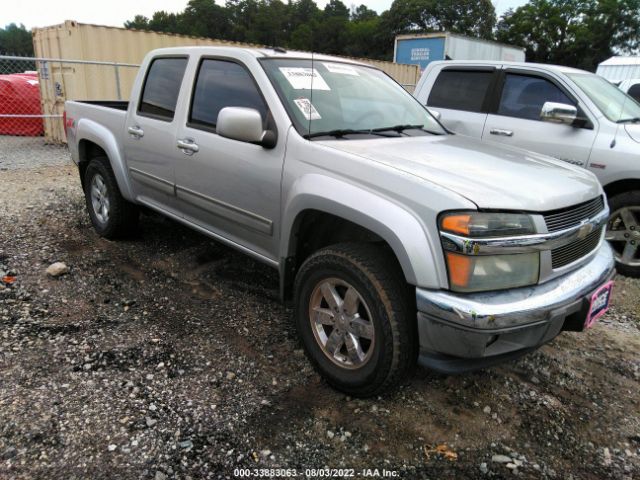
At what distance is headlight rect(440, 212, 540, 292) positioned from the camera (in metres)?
2.09

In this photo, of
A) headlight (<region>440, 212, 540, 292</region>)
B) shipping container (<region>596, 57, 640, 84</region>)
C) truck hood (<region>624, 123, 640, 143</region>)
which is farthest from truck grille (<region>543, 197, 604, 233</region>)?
shipping container (<region>596, 57, 640, 84</region>)

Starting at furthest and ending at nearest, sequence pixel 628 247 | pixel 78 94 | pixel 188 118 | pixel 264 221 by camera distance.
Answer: pixel 78 94 → pixel 628 247 → pixel 188 118 → pixel 264 221

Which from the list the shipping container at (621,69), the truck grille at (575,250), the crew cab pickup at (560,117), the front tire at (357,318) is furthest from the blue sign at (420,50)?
the front tire at (357,318)

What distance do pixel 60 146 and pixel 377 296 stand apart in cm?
997

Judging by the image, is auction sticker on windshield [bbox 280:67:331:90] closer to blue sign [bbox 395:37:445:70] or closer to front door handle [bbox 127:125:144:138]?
front door handle [bbox 127:125:144:138]

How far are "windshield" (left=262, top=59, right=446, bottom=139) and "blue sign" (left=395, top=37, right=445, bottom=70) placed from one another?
16.7m

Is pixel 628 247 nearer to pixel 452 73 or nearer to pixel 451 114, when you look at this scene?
pixel 451 114

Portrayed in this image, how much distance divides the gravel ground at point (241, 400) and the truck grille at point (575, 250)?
824 millimetres

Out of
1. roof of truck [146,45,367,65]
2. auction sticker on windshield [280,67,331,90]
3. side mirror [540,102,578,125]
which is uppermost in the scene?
roof of truck [146,45,367,65]

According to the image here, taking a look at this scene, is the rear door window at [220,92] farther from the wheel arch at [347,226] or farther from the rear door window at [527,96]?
the rear door window at [527,96]

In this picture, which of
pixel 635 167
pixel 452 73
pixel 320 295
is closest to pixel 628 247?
pixel 635 167

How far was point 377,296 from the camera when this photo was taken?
230cm

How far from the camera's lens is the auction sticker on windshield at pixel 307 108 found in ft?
9.55

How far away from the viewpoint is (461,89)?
18.0 feet
